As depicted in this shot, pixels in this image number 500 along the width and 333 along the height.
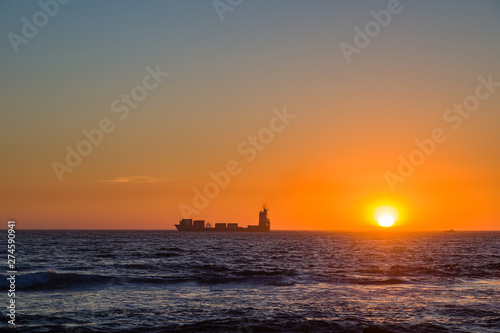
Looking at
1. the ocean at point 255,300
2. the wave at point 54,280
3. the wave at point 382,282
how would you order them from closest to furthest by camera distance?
the ocean at point 255,300 → the wave at point 54,280 → the wave at point 382,282

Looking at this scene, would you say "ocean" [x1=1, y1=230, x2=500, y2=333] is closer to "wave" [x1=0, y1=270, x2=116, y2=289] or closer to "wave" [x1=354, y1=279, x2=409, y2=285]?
"wave" [x1=0, y1=270, x2=116, y2=289]

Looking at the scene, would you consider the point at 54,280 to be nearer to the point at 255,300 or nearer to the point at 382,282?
the point at 255,300

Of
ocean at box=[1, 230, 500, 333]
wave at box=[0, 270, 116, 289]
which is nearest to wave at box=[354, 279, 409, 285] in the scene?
ocean at box=[1, 230, 500, 333]

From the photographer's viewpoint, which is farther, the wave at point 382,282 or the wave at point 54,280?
the wave at point 382,282

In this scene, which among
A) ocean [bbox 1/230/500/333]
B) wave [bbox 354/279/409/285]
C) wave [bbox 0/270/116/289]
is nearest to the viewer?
ocean [bbox 1/230/500/333]

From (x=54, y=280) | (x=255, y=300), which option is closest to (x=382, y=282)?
(x=255, y=300)

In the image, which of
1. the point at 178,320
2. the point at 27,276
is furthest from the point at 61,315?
the point at 27,276

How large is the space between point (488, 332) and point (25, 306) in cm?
2662

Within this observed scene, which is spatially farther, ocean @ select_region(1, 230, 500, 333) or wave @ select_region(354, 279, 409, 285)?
wave @ select_region(354, 279, 409, 285)

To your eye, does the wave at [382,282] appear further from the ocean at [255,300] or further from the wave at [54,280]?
the wave at [54,280]

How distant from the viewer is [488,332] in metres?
22.6

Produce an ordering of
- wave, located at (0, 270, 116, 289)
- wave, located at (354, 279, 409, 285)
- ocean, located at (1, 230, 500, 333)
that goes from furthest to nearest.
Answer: wave, located at (354, 279, 409, 285) < wave, located at (0, 270, 116, 289) < ocean, located at (1, 230, 500, 333)

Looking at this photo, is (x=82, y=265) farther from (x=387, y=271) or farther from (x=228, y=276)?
(x=387, y=271)

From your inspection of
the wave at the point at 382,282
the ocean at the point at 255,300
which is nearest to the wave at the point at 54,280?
the ocean at the point at 255,300
